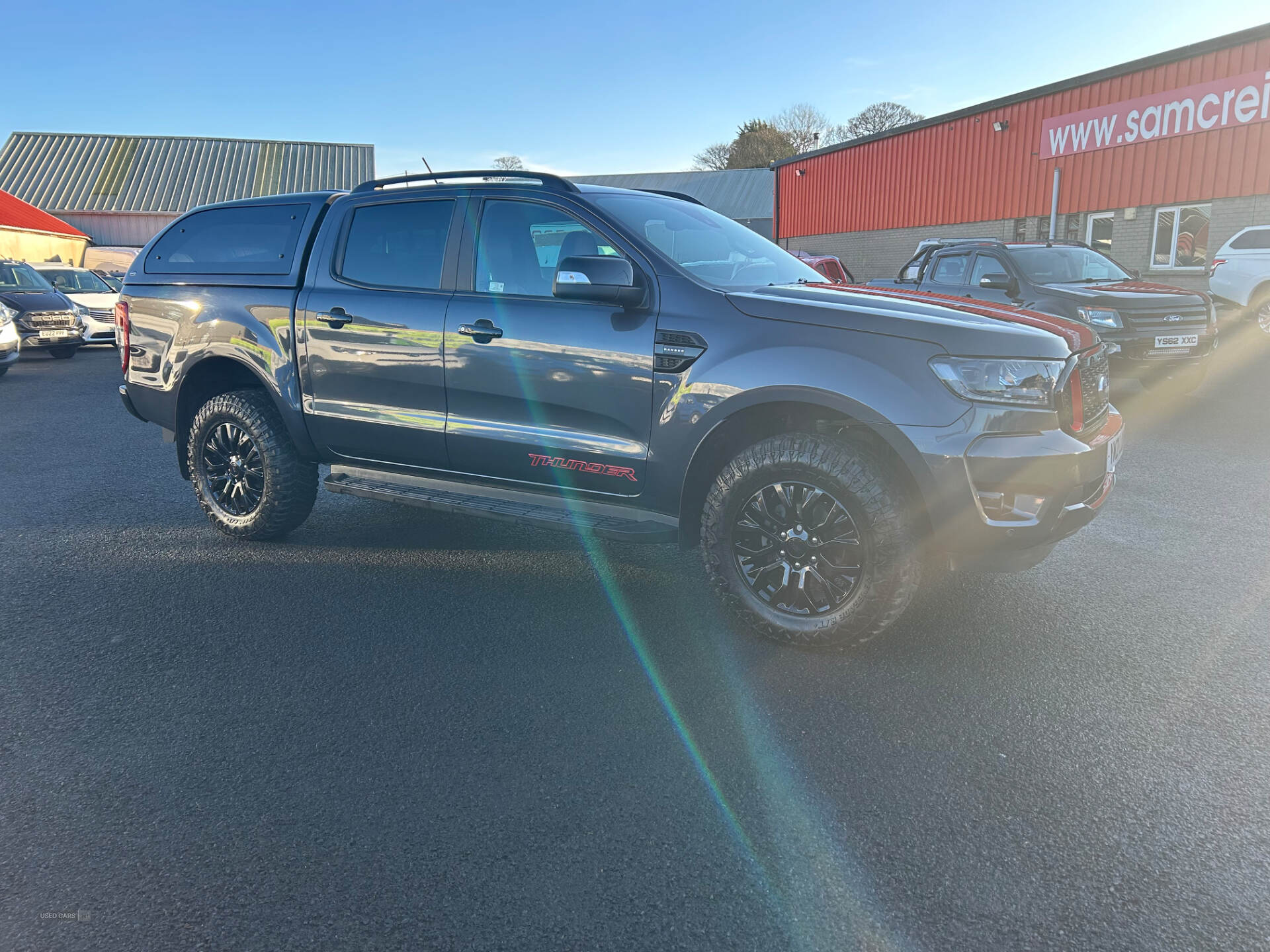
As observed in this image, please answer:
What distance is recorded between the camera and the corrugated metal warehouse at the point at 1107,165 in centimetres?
1666

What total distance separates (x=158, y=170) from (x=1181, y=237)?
48678mm

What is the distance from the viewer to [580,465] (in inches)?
158

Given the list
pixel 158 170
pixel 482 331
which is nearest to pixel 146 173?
pixel 158 170

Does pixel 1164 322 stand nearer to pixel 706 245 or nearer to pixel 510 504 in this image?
pixel 706 245

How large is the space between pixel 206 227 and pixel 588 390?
3001 mm

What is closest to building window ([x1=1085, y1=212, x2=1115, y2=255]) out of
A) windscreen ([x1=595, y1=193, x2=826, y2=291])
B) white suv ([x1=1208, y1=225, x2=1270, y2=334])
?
white suv ([x1=1208, y1=225, x2=1270, y2=334])

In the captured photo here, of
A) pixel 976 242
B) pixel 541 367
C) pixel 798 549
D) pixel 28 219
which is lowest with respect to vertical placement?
pixel 798 549

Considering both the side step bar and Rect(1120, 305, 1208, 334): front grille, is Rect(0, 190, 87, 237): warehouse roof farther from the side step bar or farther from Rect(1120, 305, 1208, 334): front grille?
Rect(1120, 305, 1208, 334): front grille

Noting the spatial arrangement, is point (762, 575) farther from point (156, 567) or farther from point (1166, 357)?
point (1166, 357)

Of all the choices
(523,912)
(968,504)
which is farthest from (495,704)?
(968,504)

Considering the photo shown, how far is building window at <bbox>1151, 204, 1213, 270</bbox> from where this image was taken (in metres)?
17.8

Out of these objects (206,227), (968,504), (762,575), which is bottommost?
(762,575)

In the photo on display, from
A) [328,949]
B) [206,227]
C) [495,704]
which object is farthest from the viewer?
[206,227]

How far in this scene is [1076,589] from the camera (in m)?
4.37
